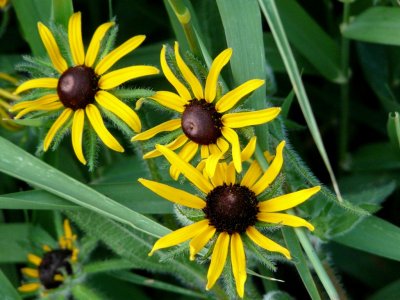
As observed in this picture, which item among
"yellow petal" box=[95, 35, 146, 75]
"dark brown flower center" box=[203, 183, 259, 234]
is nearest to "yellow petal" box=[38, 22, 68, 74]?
"yellow petal" box=[95, 35, 146, 75]

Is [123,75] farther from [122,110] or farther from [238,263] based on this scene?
[238,263]

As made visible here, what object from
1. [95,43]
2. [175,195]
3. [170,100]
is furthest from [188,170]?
[95,43]

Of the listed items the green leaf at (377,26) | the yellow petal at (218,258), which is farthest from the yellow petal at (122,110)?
the green leaf at (377,26)

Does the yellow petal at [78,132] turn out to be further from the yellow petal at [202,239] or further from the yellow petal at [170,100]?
the yellow petal at [202,239]

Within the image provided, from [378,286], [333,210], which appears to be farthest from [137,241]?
[378,286]

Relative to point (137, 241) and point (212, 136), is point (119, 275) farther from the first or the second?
point (212, 136)

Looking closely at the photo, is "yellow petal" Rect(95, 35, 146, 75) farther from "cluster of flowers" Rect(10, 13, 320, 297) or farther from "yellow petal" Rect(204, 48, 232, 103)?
"yellow petal" Rect(204, 48, 232, 103)
